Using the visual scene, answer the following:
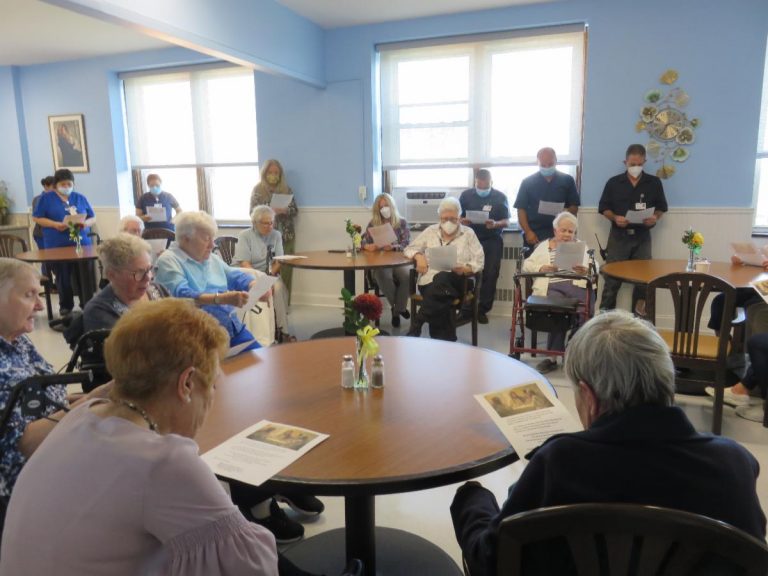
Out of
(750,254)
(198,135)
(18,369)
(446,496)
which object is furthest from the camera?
(198,135)

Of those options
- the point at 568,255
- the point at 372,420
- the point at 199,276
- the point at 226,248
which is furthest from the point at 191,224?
the point at 226,248

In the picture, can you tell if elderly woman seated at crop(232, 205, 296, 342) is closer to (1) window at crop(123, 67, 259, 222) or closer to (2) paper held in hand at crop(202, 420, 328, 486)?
(1) window at crop(123, 67, 259, 222)

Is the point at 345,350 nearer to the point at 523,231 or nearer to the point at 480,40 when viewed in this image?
the point at 523,231

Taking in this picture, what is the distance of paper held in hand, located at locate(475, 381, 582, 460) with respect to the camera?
Answer: 4.72 feet

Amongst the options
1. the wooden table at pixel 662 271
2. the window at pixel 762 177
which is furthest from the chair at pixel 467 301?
the window at pixel 762 177

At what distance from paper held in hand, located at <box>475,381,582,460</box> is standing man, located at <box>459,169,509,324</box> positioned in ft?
13.0

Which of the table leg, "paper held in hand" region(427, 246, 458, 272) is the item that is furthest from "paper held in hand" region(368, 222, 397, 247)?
the table leg

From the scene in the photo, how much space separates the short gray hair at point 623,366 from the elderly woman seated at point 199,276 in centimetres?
185

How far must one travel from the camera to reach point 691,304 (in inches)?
112

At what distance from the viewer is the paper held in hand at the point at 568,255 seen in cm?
403

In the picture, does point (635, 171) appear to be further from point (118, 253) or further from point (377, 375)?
point (118, 253)

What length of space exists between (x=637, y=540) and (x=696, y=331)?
2.29m

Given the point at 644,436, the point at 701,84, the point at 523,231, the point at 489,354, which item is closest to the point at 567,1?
the point at 701,84

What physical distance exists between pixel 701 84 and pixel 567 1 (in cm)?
143
